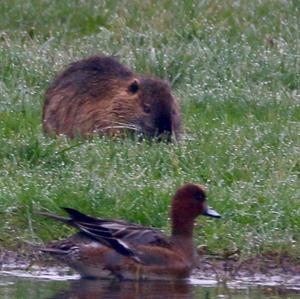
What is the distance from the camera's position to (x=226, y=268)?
780 cm

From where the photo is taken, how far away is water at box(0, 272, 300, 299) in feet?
22.6

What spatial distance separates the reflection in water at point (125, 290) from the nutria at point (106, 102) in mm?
3245

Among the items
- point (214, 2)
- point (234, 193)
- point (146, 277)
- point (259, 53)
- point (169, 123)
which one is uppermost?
point (214, 2)

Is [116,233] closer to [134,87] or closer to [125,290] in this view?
[125,290]

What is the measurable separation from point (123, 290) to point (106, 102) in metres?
4.11

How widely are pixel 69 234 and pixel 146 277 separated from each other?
871mm

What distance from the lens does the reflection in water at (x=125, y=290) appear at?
6.88m

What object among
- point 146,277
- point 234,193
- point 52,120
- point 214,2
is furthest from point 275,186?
point 214,2

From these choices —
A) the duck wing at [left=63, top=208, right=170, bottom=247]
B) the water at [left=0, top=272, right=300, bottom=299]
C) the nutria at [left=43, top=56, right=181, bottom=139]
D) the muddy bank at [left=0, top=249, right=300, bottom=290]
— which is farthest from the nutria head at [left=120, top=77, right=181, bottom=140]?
the water at [left=0, top=272, right=300, bottom=299]

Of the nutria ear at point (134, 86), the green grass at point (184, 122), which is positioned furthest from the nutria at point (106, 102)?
the green grass at point (184, 122)

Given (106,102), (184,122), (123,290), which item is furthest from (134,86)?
(123,290)

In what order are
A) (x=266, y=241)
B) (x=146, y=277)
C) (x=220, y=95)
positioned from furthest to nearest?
(x=220, y=95)
(x=266, y=241)
(x=146, y=277)

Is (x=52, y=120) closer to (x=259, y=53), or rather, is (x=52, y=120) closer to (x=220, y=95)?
(x=220, y=95)

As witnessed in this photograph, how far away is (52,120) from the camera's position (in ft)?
35.2
